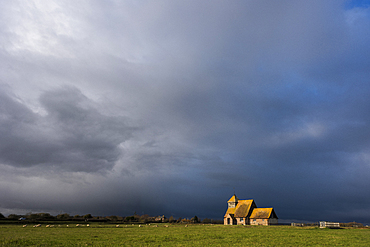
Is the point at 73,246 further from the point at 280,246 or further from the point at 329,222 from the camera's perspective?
the point at 329,222

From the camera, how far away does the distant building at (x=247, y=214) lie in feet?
277

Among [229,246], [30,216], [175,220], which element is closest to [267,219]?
[175,220]

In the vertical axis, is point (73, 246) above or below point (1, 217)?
above

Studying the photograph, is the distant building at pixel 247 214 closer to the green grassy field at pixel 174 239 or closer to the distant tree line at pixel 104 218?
the distant tree line at pixel 104 218

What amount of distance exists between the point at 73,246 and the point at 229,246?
46.7 feet

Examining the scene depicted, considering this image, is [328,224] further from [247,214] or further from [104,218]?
[104,218]

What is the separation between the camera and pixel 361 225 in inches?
2963

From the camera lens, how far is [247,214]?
290 ft

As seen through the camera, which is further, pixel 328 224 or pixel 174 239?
pixel 328 224

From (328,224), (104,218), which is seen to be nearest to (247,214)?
(328,224)

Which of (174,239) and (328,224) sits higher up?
(174,239)

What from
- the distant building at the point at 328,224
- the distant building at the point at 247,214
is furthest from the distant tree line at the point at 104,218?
the distant building at the point at 328,224

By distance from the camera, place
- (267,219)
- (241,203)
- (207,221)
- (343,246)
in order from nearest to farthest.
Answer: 1. (343,246)
2. (267,219)
3. (241,203)
4. (207,221)

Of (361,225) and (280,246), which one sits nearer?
(280,246)
